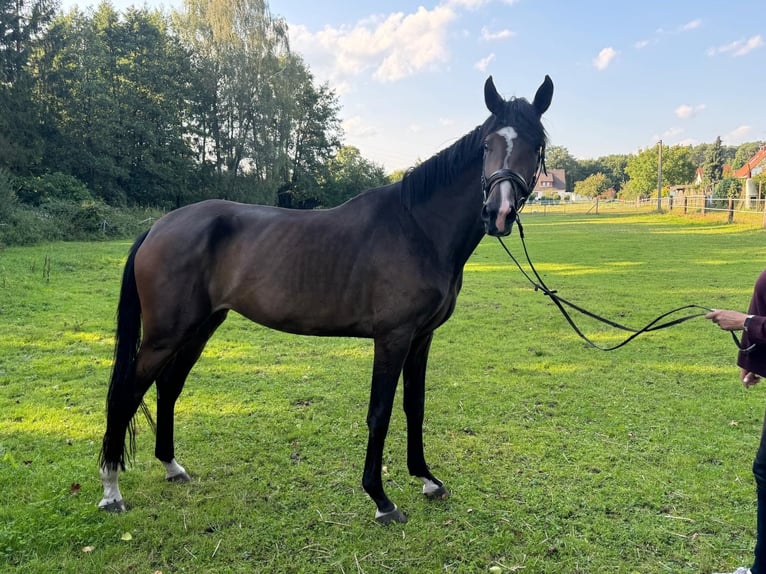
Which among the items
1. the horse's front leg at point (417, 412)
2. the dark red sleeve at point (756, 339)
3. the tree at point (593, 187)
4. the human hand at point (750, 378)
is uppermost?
the tree at point (593, 187)

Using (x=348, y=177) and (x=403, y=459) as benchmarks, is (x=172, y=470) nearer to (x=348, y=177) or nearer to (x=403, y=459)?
(x=403, y=459)

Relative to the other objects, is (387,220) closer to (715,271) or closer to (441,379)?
(441,379)

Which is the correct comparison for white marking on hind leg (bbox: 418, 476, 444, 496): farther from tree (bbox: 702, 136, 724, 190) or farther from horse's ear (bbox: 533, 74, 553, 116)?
tree (bbox: 702, 136, 724, 190)

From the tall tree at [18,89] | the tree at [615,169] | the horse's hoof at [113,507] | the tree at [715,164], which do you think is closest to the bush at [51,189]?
the tall tree at [18,89]

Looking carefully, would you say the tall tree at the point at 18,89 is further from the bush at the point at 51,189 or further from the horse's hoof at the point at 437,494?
the horse's hoof at the point at 437,494

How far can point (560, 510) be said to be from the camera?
272 centimetres

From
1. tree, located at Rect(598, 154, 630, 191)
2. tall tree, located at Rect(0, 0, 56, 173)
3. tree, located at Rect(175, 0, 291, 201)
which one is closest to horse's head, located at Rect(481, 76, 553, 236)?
tall tree, located at Rect(0, 0, 56, 173)

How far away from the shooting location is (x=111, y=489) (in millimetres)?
2789

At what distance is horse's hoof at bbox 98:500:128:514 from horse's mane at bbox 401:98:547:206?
2486 mm

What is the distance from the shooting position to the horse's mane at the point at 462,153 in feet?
8.17

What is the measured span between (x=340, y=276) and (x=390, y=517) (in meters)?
1.43

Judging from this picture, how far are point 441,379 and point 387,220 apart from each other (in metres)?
2.55

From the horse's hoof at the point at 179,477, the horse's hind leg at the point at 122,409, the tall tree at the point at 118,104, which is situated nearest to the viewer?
the horse's hind leg at the point at 122,409

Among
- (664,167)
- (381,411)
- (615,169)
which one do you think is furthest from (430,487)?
(615,169)
